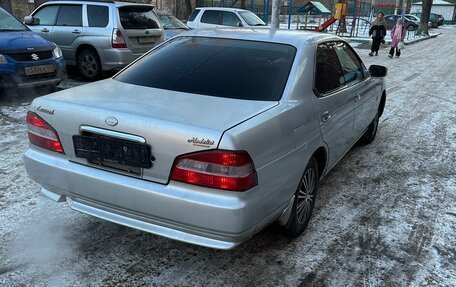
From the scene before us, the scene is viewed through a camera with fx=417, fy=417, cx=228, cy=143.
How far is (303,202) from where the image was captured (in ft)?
10.8

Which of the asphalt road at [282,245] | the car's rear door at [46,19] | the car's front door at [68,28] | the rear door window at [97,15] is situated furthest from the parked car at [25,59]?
the asphalt road at [282,245]

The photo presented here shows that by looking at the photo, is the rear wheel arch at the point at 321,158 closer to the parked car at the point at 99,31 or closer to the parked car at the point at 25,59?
the parked car at the point at 25,59

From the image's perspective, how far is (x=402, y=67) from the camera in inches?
536

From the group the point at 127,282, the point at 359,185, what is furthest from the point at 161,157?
the point at 359,185

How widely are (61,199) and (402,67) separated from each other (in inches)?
513

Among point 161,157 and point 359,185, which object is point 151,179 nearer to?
point 161,157

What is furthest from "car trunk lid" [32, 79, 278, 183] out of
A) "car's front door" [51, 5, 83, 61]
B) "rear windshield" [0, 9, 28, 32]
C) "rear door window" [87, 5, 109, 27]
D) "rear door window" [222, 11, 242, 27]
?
"rear door window" [222, 11, 242, 27]

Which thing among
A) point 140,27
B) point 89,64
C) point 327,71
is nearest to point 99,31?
point 89,64

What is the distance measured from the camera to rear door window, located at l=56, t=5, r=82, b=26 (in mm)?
9047

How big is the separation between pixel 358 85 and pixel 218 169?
8.49ft

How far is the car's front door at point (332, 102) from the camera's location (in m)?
3.40

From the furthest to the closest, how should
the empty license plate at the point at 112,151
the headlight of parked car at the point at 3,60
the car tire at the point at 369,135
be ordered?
the headlight of parked car at the point at 3,60, the car tire at the point at 369,135, the empty license plate at the point at 112,151

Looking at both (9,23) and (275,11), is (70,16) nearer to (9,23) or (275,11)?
(9,23)

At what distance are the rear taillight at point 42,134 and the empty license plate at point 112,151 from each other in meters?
0.19
